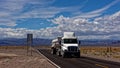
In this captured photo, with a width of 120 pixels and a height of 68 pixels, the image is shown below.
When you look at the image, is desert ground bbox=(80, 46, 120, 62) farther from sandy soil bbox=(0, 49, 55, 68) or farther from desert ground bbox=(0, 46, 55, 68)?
sandy soil bbox=(0, 49, 55, 68)

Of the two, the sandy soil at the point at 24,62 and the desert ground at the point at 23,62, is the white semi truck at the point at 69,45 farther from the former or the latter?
the sandy soil at the point at 24,62

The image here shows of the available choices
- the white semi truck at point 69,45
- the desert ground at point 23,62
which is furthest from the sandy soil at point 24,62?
the white semi truck at point 69,45

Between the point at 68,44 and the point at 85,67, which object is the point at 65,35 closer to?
the point at 68,44

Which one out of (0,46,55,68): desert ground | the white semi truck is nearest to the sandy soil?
(0,46,55,68): desert ground

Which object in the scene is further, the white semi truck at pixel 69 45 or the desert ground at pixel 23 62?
the white semi truck at pixel 69 45

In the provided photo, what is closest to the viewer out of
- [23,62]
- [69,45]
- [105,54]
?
[23,62]

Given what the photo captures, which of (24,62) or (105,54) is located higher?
(24,62)

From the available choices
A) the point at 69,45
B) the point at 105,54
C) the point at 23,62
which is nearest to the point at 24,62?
the point at 23,62

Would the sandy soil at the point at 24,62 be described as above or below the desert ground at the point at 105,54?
above

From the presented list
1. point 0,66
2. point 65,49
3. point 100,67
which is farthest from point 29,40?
point 100,67

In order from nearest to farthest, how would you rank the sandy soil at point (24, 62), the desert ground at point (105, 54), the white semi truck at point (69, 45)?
the sandy soil at point (24, 62) < the desert ground at point (105, 54) < the white semi truck at point (69, 45)

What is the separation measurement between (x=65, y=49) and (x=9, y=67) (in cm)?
2048

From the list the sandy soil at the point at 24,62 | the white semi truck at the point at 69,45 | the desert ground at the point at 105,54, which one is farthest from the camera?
the white semi truck at the point at 69,45

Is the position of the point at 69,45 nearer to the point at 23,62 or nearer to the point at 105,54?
the point at 23,62
